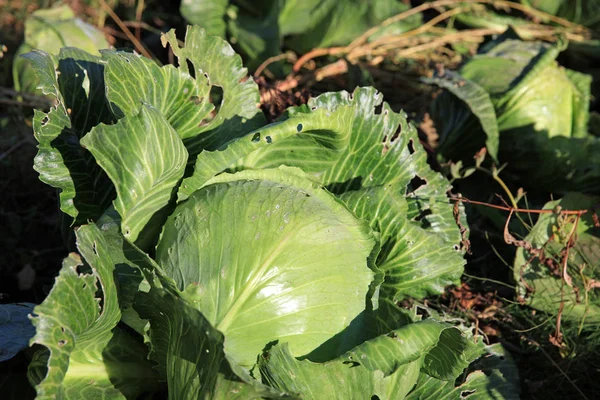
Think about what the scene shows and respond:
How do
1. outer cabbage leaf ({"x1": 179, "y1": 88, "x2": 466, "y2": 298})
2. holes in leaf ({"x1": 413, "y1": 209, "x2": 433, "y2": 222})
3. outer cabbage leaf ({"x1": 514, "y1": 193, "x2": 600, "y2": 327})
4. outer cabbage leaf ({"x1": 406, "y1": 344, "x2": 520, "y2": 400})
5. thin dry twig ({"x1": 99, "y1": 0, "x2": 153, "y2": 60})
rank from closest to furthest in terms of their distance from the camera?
1. outer cabbage leaf ({"x1": 179, "y1": 88, "x2": 466, "y2": 298})
2. outer cabbage leaf ({"x1": 406, "y1": 344, "x2": 520, "y2": 400})
3. holes in leaf ({"x1": 413, "y1": 209, "x2": 433, "y2": 222})
4. outer cabbage leaf ({"x1": 514, "y1": 193, "x2": 600, "y2": 327})
5. thin dry twig ({"x1": 99, "y1": 0, "x2": 153, "y2": 60})

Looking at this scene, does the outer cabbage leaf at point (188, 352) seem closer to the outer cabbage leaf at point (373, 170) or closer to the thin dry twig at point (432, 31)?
the outer cabbage leaf at point (373, 170)

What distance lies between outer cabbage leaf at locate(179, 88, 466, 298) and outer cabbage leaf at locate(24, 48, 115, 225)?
Result: 0.40 m

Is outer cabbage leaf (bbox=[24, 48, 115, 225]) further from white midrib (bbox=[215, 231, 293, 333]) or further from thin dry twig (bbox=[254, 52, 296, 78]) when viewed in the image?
thin dry twig (bbox=[254, 52, 296, 78])

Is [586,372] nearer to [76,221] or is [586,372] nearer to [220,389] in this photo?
[220,389]

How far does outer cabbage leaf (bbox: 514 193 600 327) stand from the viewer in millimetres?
2607

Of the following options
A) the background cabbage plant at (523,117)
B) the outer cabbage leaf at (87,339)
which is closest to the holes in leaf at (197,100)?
the outer cabbage leaf at (87,339)

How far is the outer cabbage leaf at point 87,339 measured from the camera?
1562 mm

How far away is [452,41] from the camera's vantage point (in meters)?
4.37

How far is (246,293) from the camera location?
1751 mm

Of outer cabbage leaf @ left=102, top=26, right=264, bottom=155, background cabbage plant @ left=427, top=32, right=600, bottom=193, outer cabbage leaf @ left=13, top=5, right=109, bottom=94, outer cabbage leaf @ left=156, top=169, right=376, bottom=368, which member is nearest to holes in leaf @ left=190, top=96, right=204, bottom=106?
outer cabbage leaf @ left=102, top=26, right=264, bottom=155

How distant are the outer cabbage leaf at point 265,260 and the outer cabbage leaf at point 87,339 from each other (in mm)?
203

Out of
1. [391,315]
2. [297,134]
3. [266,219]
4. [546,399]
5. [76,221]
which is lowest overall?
[546,399]

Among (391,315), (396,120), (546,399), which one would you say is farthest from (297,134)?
(546,399)

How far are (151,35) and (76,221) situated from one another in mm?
2686
